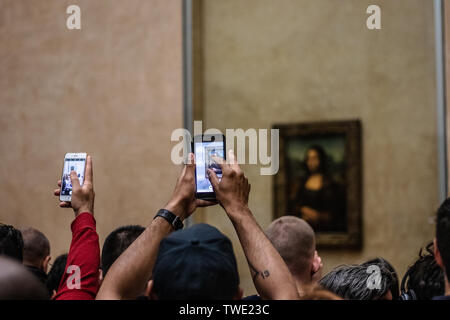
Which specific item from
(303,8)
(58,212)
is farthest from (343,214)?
(58,212)

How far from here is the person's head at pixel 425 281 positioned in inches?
120

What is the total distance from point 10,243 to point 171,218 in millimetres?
766

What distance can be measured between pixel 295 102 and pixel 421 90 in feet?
4.95

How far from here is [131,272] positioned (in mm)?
2213

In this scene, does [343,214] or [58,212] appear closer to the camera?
[343,214]

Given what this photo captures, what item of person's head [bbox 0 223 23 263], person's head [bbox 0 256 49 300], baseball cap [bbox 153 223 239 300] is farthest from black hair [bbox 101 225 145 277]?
person's head [bbox 0 256 49 300]

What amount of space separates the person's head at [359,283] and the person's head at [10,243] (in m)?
1.32

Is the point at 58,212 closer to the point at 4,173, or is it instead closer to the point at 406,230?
the point at 4,173

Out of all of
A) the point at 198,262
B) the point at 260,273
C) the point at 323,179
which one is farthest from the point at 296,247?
the point at 323,179

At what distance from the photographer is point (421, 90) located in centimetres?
766

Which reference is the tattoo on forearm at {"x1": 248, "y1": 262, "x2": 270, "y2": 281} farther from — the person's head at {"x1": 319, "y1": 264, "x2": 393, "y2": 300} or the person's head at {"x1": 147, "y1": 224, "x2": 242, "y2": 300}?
the person's head at {"x1": 319, "y1": 264, "x2": 393, "y2": 300}

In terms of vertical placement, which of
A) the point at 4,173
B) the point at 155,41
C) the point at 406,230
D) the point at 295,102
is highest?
the point at 155,41

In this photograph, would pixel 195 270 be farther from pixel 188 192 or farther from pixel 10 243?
pixel 10 243

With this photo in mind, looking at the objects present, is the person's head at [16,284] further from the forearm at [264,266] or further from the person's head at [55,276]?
the person's head at [55,276]
